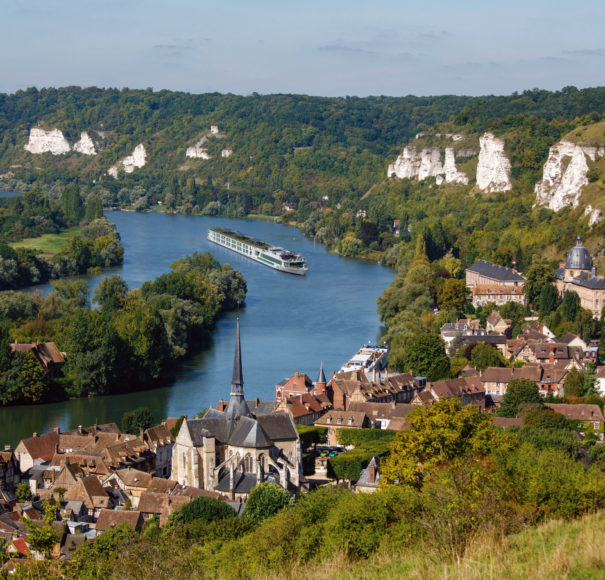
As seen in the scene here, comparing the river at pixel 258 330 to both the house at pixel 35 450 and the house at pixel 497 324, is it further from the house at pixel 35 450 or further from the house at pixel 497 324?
the house at pixel 497 324

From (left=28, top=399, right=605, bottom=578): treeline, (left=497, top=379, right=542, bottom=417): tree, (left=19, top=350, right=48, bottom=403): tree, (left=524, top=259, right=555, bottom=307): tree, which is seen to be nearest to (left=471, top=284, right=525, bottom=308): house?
(left=524, top=259, right=555, bottom=307): tree

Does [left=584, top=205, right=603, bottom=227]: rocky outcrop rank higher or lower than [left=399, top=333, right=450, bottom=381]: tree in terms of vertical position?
higher

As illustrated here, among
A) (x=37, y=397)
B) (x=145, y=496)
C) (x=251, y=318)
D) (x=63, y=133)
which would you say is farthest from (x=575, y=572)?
(x=63, y=133)

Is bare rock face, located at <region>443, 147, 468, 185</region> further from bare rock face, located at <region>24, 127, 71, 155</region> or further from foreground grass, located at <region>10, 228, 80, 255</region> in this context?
bare rock face, located at <region>24, 127, 71, 155</region>

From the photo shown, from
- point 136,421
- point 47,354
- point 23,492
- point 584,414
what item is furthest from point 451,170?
point 23,492

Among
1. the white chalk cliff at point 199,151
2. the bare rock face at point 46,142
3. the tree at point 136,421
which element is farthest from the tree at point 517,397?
the bare rock face at point 46,142

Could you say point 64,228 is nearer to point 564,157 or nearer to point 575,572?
point 564,157
